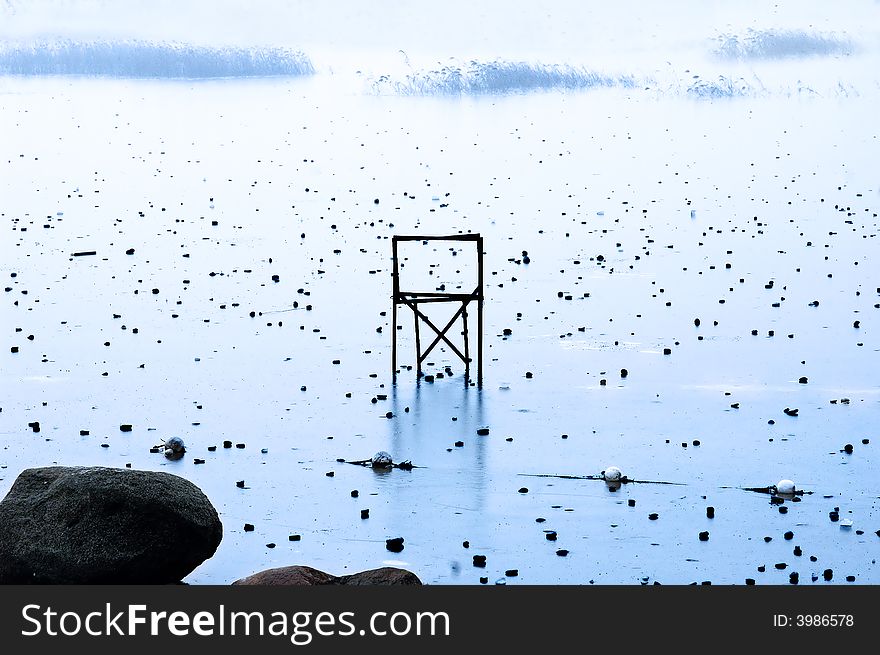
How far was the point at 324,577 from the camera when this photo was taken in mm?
10320

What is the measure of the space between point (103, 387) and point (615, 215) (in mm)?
15420

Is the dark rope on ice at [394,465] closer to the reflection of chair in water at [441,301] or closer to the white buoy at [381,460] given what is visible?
the white buoy at [381,460]

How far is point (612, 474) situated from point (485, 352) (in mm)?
5190

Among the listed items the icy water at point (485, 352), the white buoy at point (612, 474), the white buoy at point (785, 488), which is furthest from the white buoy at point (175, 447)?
the white buoy at point (785, 488)

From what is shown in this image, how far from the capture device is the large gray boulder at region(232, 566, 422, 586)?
32.3 ft

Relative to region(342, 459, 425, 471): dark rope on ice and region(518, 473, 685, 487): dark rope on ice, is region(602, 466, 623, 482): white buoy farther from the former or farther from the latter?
region(342, 459, 425, 471): dark rope on ice

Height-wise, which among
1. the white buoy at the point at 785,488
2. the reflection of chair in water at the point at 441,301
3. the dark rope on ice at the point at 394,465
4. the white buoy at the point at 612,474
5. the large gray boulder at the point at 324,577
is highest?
the reflection of chair in water at the point at 441,301

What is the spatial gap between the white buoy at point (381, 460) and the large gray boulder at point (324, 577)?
11.0ft

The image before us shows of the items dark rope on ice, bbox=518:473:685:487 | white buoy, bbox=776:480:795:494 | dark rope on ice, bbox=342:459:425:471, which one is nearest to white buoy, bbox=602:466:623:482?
dark rope on ice, bbox=518:473:685:487

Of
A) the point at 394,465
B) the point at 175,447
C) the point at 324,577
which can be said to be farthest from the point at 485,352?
the point at 324,577

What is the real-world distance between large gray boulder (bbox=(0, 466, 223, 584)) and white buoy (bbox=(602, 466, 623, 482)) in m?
4.37

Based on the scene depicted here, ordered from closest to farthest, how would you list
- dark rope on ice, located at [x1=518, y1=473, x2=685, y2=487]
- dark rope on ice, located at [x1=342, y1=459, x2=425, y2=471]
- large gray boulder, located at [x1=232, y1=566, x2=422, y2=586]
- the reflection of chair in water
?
large gray boulder, located at [x1=232, y1=566, x2=422, y2=586]
dark rope on ice, located at [x1=518, y1=473, x2=685, y2=487]
dark rope on ice, located at [x1=342, y1=459, x2=425, y2=471]
the reflection of chair in water

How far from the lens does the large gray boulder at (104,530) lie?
10.2m

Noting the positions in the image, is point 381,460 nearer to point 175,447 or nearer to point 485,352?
point 175,447
